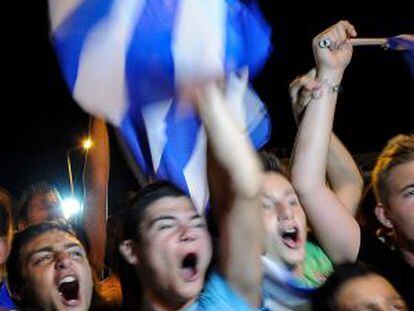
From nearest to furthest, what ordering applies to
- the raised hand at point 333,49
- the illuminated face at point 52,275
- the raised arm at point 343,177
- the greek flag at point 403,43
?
the illuminated face at point 52,275 → the raised hand at point 333,49 → the raised arm at point 343,177 → the greek flag at point 403,43

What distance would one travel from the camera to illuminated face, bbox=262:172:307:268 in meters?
2.52

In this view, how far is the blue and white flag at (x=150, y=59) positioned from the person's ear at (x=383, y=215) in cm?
80

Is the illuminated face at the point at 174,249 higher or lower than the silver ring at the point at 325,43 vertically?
lower

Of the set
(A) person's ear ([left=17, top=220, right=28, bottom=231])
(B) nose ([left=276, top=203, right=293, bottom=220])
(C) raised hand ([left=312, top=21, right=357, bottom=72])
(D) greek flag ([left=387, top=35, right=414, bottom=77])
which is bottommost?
(A) person's ear ([left=17, top=220, right=28, bottom=231])

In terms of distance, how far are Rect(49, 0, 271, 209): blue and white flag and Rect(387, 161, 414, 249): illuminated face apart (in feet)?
2.42

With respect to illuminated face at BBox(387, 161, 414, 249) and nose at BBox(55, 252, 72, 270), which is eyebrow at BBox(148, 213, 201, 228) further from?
illuminated face at BBox(387, 161, 414, 249)

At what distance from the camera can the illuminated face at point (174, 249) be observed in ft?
7.16

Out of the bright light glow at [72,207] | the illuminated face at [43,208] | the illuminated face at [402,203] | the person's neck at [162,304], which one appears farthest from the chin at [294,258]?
the bright light glow at [72,207]

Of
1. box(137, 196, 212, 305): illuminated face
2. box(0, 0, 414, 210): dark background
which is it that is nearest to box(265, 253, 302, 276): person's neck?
box(137, 196, 212, 305): illuminated face

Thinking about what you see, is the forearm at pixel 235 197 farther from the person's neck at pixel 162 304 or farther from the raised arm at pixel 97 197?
the raised arm at pixel 97 197

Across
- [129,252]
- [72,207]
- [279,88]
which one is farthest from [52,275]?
[279,88]

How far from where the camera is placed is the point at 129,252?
7.55 feet

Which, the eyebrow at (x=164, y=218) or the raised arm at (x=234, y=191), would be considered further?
the eyebrow at (x=164, y=218)

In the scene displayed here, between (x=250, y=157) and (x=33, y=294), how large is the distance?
3.73ft
